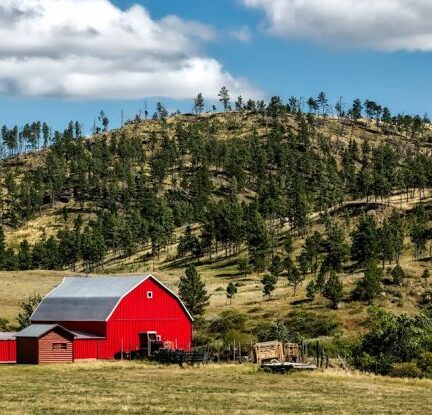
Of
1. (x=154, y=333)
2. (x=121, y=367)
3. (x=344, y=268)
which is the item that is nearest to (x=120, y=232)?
(x=344, y=268)

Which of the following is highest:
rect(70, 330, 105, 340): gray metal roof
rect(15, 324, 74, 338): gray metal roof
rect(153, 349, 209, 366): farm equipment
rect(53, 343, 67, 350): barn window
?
rect(15, 324, 74, 338): gray metal roof

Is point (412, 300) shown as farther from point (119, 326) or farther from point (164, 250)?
point (164, 250)

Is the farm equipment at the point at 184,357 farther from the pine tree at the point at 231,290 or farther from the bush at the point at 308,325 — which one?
the pine tree at the point at 231,290

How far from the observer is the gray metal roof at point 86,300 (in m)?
66.6

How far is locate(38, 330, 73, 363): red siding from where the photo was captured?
2394 inches

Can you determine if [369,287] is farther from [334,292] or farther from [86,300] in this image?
[86,300]

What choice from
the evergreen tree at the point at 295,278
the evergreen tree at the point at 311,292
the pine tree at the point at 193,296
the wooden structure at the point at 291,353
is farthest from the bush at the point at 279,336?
the evergreen tree at the point at 295,278

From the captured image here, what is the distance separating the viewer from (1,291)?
4370 inches

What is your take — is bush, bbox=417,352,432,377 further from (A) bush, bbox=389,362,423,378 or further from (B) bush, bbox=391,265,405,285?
(B) bush, bbox=391,265,405,285

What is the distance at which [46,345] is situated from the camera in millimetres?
61062

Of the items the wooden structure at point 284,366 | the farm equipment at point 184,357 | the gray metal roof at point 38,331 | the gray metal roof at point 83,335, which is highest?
the gray metal roof at point 38,331

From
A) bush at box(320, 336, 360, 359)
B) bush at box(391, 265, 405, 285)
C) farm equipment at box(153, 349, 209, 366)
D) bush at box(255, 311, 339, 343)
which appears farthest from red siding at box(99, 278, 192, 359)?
bush at box(391, 265, 405, 285)

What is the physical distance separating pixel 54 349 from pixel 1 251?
309 feet

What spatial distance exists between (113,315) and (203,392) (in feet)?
96.1
